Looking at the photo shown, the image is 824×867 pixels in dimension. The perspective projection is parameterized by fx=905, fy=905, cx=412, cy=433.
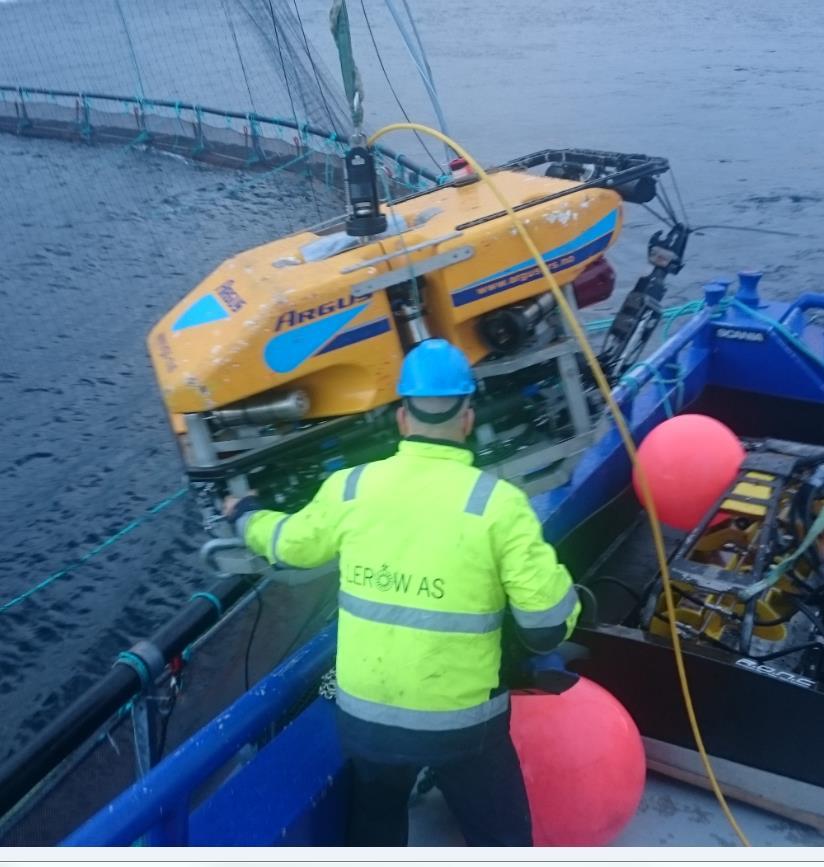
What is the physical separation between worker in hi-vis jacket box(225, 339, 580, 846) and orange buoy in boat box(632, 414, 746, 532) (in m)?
1.87

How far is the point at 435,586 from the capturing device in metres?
2.01

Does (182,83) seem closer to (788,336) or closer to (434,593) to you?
(788,336)

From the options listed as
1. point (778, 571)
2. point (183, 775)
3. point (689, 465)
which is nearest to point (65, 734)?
point (183, 775)

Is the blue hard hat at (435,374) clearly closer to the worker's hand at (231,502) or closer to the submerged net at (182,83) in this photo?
the worker's hand at (231,502)

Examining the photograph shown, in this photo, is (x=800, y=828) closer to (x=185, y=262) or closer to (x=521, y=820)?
(x=521, y=820)

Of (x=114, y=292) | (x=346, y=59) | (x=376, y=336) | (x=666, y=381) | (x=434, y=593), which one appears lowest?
(x=666, y=381)

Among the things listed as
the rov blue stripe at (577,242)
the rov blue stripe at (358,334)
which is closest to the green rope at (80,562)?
the rov blue stripe at (358,334)

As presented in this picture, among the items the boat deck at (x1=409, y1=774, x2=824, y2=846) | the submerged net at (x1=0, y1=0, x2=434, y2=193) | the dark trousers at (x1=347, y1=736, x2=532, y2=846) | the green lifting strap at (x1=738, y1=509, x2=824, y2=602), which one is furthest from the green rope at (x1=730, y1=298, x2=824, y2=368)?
the submerged net at (x1=0, y1=0, x2=434, y2=193)

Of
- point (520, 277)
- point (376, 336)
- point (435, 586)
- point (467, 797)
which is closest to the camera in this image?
point (435, 586)

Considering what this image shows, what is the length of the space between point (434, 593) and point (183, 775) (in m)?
0.70

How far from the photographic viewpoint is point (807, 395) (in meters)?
4.71

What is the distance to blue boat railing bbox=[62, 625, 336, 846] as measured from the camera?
190 cm

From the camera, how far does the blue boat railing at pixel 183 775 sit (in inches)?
75.0

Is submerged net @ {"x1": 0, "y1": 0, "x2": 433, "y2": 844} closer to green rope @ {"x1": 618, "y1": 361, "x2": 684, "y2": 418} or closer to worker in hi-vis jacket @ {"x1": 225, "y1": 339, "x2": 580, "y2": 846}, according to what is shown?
worker in hi-vis jacket @ {"x1": 225, "y1": 339, "x2": 580, "y2": 846}
